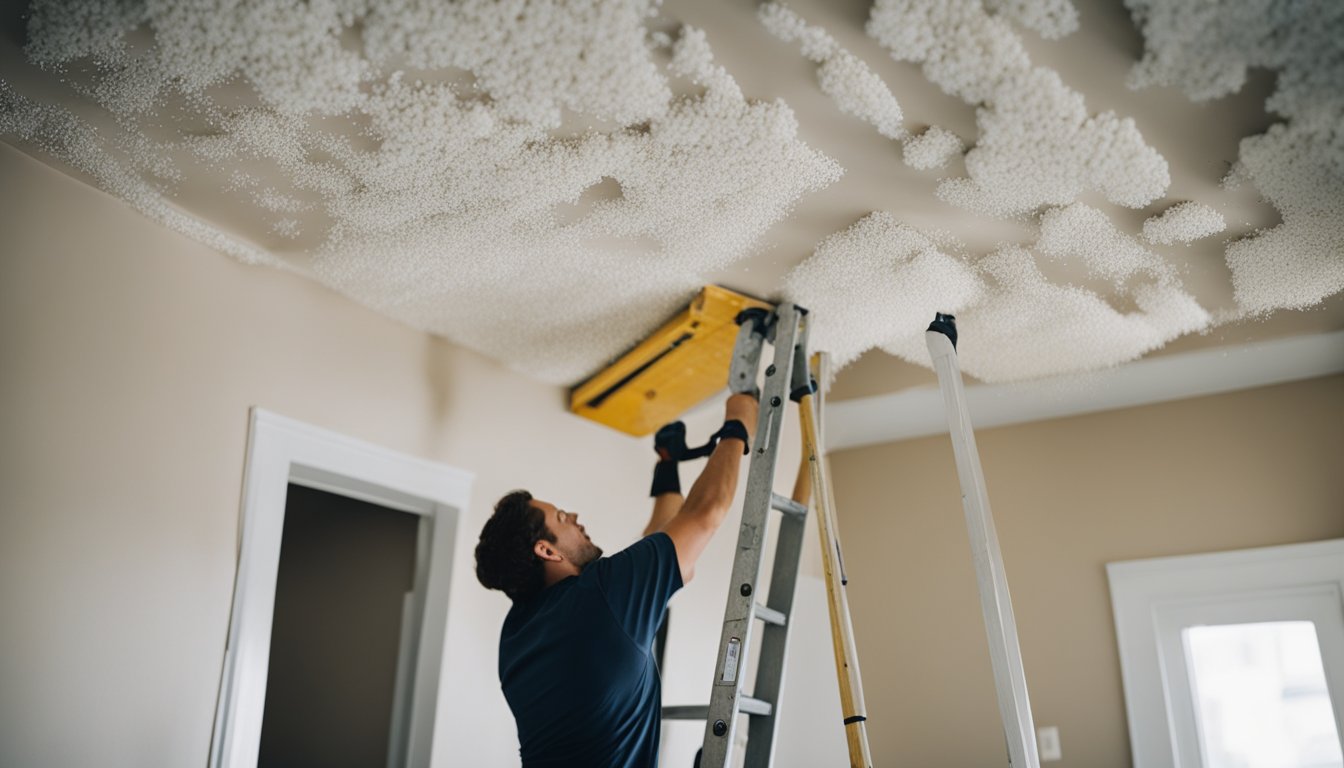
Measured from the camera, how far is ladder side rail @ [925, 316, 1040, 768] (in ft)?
6.22

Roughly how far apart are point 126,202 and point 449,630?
1318 mm

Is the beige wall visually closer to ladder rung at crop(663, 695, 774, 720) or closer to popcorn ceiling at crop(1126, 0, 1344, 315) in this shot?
popcorn ceiling at crop(1126, 0, 1344, 315)

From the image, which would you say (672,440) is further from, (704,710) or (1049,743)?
(1049,743)

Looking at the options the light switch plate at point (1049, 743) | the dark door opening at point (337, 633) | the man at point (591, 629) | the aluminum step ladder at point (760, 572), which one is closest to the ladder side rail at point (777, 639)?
the aluminum step ladder at point (760, 572)

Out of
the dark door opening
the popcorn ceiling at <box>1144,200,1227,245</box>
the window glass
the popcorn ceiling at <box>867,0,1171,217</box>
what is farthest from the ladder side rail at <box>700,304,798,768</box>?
the window glass

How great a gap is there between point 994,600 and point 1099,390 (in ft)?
4.59

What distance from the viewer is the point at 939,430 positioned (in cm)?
352

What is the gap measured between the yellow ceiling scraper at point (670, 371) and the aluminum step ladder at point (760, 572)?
121mm

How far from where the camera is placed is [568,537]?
2211mm

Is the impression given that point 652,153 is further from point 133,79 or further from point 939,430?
point 939,430

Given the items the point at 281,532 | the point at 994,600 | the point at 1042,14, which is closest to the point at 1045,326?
the point at 994,600

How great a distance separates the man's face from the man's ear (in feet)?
0.04

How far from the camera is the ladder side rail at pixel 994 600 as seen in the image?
6.22 feet

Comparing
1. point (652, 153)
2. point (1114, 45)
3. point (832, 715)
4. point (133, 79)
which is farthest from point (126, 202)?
point (832, 715)
